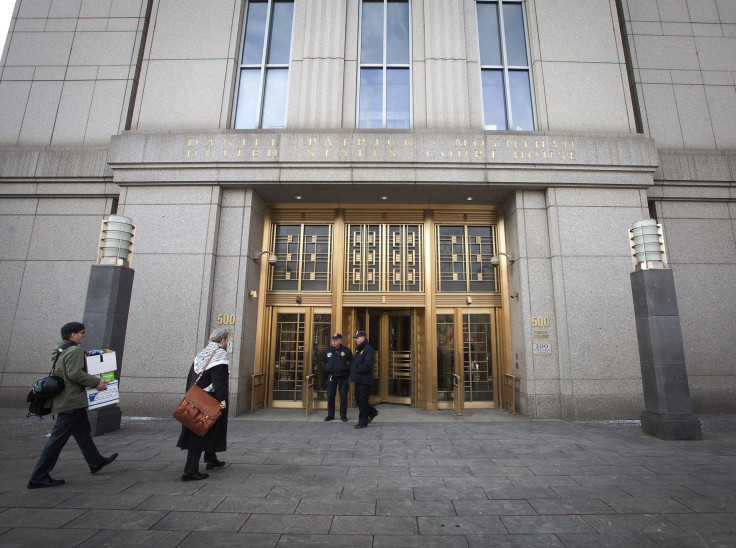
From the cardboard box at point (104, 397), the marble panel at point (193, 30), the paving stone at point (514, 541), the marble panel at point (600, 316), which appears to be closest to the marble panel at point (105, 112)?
the marble panel at point (193, 30)

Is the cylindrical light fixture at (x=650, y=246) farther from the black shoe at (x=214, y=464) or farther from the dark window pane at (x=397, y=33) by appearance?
the black shoe at (x=214, y=464)

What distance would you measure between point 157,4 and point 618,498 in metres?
14.8

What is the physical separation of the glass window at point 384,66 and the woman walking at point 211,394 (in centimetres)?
753

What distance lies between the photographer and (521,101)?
10172 millimetres

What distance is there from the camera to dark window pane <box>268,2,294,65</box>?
10.5 metres

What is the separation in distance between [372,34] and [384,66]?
1.14 m

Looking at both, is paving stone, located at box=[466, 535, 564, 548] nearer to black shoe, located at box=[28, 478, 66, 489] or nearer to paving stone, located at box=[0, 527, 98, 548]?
paving stone, located at box=[0, 527, 98, 548]

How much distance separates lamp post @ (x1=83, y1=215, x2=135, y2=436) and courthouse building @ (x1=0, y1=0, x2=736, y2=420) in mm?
1465

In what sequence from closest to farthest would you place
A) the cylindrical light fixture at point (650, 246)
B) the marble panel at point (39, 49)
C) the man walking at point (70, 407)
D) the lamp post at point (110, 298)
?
the man walking at point (70, 407), the lamp post at point (110, 298), the cylindrical light fixture at point (650, 246), the marble panel at point (39, 49)

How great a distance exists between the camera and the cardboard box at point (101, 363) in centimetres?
574

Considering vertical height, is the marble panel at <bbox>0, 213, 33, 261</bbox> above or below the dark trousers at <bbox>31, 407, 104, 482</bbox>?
above

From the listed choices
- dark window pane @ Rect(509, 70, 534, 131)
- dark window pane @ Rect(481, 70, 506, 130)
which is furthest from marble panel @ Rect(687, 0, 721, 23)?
dark window pane @ Rect(481, 70, 506, 130)

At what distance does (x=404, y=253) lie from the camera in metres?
10.4

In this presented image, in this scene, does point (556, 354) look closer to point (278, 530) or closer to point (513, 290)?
point (513, 290)
